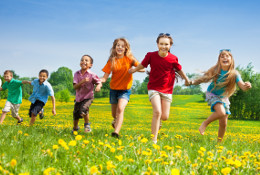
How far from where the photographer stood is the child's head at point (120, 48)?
6.11m

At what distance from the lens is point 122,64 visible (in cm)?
609

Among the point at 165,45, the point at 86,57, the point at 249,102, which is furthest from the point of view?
the point at 249,102

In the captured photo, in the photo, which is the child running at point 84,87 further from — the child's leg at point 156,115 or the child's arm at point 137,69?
the child's leg at point 156,115

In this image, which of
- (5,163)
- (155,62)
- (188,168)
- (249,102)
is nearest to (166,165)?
(188,168)

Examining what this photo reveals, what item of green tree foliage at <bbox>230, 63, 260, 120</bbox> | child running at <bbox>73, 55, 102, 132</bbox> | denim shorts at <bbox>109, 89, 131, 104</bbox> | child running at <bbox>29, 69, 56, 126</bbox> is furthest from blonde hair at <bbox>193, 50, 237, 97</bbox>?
green tree foliage at <bbox>230, 63, 260, 120</bbox>

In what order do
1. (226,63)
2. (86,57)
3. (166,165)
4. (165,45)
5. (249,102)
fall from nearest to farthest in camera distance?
(166,165) < (165,45) < (226,63) < (86,57) < (249,102)

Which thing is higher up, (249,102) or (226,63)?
(226,63)

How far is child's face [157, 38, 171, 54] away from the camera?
17.9 ft

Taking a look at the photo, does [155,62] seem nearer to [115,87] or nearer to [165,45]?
[165,45]

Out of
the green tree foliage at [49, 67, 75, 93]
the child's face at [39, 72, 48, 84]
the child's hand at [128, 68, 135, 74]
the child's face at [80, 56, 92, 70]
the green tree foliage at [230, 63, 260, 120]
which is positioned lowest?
the green tree foliage at [230, 63, 260, 120]

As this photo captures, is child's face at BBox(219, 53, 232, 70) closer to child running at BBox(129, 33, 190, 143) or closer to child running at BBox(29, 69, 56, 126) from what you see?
child running at BBox(129, 33, 190, 143)

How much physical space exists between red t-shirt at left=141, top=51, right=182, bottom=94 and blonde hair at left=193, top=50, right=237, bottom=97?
0.76 metres

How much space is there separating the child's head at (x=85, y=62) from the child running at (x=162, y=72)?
127 cm

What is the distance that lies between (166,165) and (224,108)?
3.32 metres
